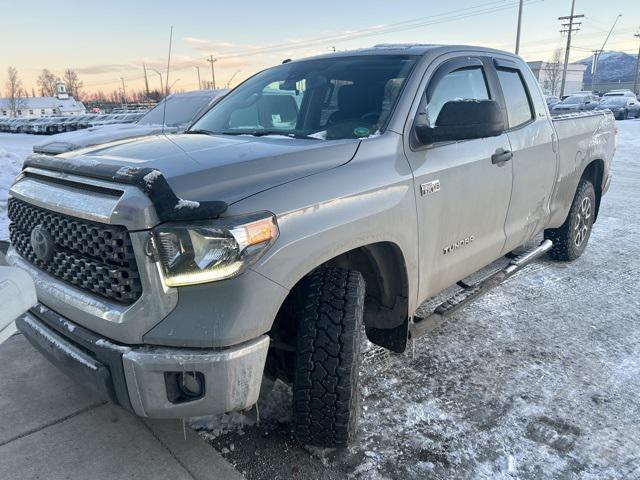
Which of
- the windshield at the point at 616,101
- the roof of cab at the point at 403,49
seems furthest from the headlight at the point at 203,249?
the windshield at the point at 616,101

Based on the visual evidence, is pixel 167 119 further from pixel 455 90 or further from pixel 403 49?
pixel 455 90

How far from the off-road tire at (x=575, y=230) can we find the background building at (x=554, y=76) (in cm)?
6444

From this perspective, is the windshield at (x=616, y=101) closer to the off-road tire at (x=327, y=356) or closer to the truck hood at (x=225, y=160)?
the truck hood at (x=225, y=160)

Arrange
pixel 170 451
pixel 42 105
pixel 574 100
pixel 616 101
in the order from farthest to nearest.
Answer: pixel 42 105 → pixel 574 100 → pixel 616 101 → pixel 170 451

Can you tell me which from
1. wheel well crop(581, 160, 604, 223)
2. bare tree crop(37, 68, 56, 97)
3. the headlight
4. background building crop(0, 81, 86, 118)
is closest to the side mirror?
the headlight

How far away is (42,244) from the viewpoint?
2.39 meters

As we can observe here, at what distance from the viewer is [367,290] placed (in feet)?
9.44

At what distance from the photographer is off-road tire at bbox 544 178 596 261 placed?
5.00 meters

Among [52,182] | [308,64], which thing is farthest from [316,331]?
[308,64]

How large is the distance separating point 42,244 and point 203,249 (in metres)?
0.95

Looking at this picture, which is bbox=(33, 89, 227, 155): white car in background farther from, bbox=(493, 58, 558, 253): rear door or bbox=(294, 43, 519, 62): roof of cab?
bbox=(493, 58, 558, 253): rear door

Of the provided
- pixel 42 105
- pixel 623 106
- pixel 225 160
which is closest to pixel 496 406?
pixel 225 160

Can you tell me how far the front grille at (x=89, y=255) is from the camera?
6.63 feet

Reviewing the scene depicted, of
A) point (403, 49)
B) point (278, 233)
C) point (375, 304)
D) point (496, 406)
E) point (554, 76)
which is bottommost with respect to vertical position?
point (554, 76)
